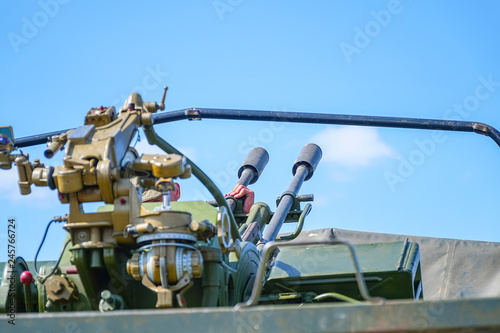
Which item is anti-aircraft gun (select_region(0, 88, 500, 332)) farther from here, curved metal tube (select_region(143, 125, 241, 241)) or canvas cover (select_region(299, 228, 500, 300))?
canvas cover (select_region(299, 228, 500, 300))

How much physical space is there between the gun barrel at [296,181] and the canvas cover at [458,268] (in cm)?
229

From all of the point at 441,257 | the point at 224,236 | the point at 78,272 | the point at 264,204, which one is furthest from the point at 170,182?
the point at 441,257

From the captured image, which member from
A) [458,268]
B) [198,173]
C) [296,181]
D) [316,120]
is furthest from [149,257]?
[458,268]

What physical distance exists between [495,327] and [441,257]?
26.3 ft

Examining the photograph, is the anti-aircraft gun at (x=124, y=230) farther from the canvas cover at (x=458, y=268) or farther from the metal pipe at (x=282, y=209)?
the canvas cover at (x=458, y=268)

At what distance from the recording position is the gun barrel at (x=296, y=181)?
938 centimetres

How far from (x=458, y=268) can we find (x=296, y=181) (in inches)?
113

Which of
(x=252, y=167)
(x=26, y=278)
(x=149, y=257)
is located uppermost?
(x=252, y=167)

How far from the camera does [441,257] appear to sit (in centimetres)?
1166

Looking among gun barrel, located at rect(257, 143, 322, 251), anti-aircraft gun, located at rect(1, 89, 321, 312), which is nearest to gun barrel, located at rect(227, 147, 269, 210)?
gun barrel, located at rect(257, 143, 322, 251)

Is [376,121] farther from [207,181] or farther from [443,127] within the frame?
[207,181]

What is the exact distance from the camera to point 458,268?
11539mm

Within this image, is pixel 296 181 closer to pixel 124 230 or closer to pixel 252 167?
→ pixel 252 167

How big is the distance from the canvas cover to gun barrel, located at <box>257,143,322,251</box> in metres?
2.29
